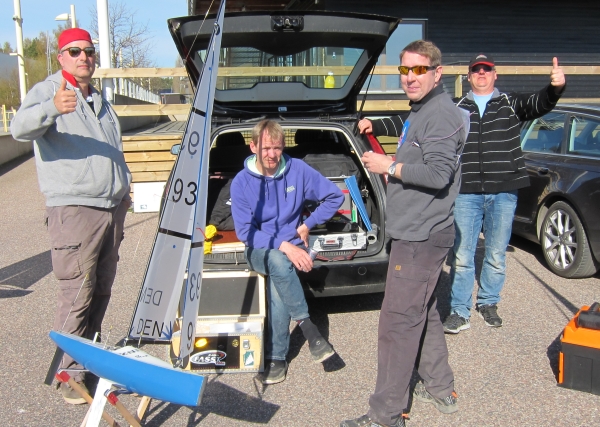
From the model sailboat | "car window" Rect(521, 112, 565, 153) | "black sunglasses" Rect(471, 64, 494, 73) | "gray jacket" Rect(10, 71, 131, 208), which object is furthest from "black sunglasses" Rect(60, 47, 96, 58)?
"car window" Rect(521, 112, 565, 153)

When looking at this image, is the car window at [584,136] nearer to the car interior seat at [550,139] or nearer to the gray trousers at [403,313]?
the car interior seat at [550,139]

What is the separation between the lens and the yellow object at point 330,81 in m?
5.10

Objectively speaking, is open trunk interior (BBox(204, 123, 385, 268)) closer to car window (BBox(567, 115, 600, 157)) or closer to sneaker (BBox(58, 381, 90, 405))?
sneaker (BBox(58, 381, 90, 405))

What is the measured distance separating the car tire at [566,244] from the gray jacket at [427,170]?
9.76 feet

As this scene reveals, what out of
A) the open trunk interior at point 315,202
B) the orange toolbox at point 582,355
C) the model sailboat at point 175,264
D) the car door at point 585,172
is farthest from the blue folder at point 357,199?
the model sailboat at point 175,264

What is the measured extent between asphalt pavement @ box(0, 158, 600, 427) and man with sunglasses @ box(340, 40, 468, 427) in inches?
14.5

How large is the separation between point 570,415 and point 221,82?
3.34 metres

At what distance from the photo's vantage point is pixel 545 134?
6219 millimetres

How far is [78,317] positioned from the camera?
3.41m

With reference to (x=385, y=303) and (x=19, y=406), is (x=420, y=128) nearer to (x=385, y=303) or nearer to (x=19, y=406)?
(x=385, y=303)

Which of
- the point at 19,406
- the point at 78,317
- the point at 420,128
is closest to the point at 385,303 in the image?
the point at 420,128

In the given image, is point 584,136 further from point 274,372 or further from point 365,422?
point 365,422

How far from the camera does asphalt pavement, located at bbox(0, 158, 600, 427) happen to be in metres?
3.26

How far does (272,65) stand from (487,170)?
1965 millimetres
